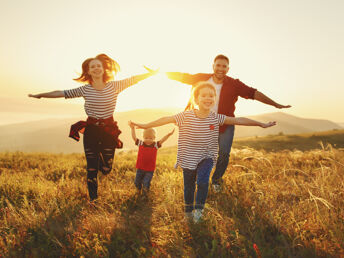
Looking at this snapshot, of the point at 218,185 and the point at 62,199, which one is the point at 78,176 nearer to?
the point at 62,199

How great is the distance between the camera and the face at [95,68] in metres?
3.92

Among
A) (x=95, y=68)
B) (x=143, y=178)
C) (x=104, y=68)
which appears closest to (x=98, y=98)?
(x=95, y=68)

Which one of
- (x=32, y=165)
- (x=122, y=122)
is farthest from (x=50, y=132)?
(x=32, y=165)

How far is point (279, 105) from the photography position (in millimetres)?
4480

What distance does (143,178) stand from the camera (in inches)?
192

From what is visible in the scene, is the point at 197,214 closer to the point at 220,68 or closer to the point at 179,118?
the point at 179,118

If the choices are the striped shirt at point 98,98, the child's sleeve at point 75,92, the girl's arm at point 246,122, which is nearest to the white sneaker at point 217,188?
the girl's arm at point 246,122

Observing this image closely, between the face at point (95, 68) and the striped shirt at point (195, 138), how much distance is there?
157 cm

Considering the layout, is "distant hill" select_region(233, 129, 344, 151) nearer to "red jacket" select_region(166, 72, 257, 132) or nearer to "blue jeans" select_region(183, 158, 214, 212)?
"red jacket" select_region(166, 72, 257, 132)

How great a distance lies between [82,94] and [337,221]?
4.04 m

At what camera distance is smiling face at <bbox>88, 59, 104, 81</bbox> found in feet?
12.9

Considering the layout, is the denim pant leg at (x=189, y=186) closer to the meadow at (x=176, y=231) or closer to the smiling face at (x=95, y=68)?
the meadow at (x=176, y=231)

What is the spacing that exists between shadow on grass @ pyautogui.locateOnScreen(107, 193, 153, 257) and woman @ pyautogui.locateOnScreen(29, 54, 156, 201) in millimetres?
834

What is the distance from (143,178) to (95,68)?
2.34 metres
